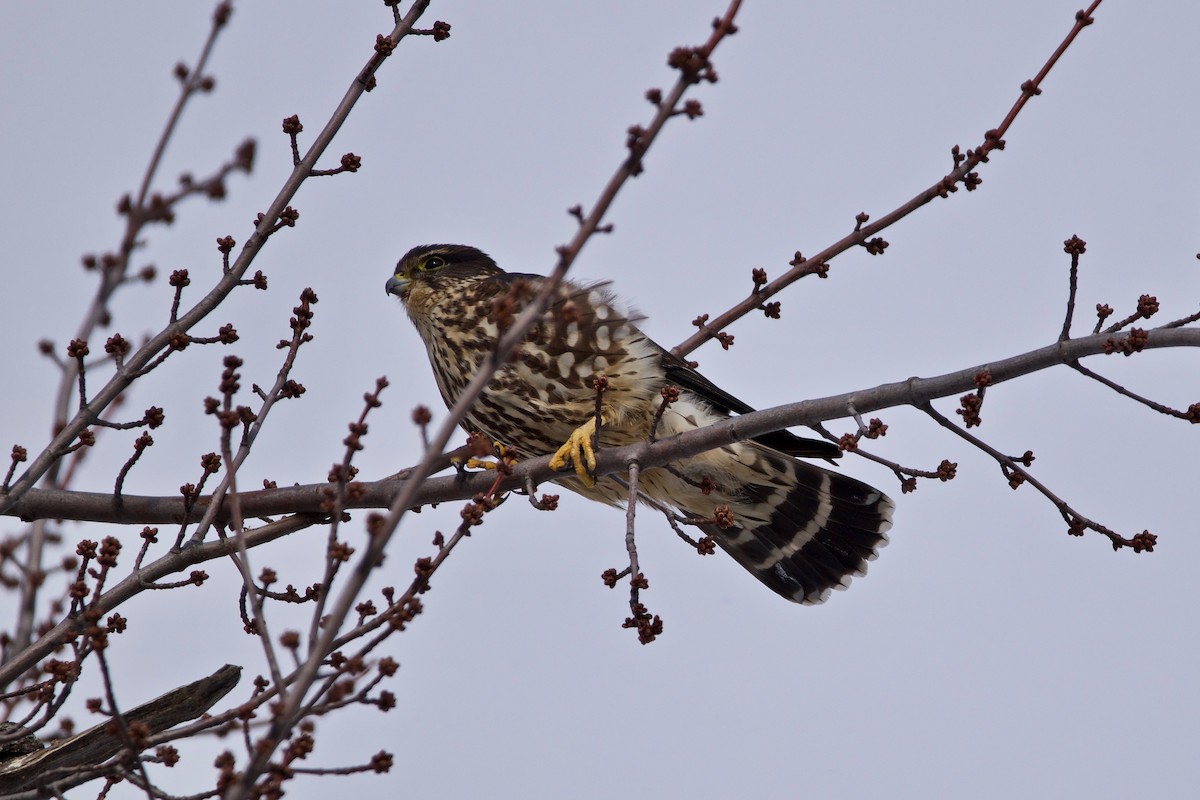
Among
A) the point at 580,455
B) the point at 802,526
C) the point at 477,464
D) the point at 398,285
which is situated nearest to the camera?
the point at 580,455

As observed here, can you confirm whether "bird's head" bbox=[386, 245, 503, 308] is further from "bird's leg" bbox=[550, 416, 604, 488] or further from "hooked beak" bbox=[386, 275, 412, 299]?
"bird's leg" bbox=[550, 416, 604, 488]

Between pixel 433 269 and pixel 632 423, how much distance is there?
140cm

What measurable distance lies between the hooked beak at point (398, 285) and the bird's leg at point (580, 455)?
4.92 ft

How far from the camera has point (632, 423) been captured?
4.45 meters

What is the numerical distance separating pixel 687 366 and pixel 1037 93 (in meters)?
1.71

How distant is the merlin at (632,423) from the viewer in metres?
4.37

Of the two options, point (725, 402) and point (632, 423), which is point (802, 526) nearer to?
point (725, 402)

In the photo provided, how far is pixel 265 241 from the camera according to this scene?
129 inches

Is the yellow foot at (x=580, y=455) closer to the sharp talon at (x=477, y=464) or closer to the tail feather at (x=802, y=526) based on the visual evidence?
the sharp talon at (x=477, y=464)

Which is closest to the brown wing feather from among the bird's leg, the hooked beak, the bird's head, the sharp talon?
the bird's leg

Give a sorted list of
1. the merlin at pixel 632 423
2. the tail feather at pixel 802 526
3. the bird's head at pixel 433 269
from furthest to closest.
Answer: the bird's head at pixel 433 269
the tail feather at pixel 802 526
the merlin at pixel 632 423

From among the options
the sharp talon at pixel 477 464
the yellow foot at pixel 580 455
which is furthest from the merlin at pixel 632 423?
the sharp talon at pixel 477 464

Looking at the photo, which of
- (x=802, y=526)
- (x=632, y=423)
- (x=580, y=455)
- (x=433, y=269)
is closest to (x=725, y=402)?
(x=632, y=423)

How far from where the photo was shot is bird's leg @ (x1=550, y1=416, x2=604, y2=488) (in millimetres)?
3863
